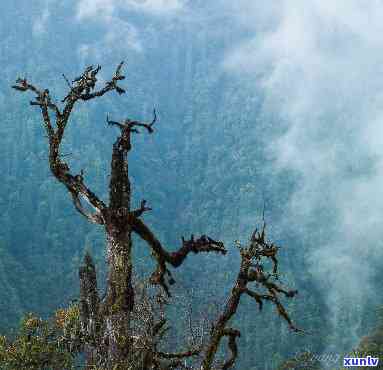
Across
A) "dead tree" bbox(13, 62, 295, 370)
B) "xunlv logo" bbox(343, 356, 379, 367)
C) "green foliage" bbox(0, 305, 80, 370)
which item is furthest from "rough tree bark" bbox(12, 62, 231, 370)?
"xunlv logo" bbox(343, 356, 379, 367)

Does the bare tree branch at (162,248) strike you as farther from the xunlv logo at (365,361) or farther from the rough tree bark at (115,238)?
the xunlv logo at (365,361)

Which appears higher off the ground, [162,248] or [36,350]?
[36,350]

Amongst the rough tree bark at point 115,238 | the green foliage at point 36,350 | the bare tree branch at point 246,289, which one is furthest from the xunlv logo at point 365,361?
the rough tree bark at point 115,238

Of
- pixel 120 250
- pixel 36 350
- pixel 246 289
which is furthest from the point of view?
pixel 36 350

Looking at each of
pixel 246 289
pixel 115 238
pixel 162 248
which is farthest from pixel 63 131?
pixel 246 289

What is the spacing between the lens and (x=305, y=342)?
347 ft

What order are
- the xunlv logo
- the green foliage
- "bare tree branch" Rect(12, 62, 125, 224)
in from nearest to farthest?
"bare tree branch" Rect(12, 62, 125, 224) < the green foliage < the xunlv logo

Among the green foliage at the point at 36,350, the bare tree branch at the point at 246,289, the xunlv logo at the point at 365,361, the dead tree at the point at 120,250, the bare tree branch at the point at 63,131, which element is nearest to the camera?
the dead tree at the point at 120,250

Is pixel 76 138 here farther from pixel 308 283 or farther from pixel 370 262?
pixel 370 262

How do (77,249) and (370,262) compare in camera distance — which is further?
(370,262)

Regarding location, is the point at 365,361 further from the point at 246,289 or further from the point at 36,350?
the point at 246,289

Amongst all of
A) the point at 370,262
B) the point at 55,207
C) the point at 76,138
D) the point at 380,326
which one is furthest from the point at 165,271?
the point at 76,138

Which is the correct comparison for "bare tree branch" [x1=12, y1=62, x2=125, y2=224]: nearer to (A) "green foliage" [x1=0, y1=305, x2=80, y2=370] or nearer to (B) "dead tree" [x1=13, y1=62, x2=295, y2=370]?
(B) "dead tree" [x1=13, y1=62, x2=295, y2=370]

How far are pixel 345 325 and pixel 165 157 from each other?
269ft
